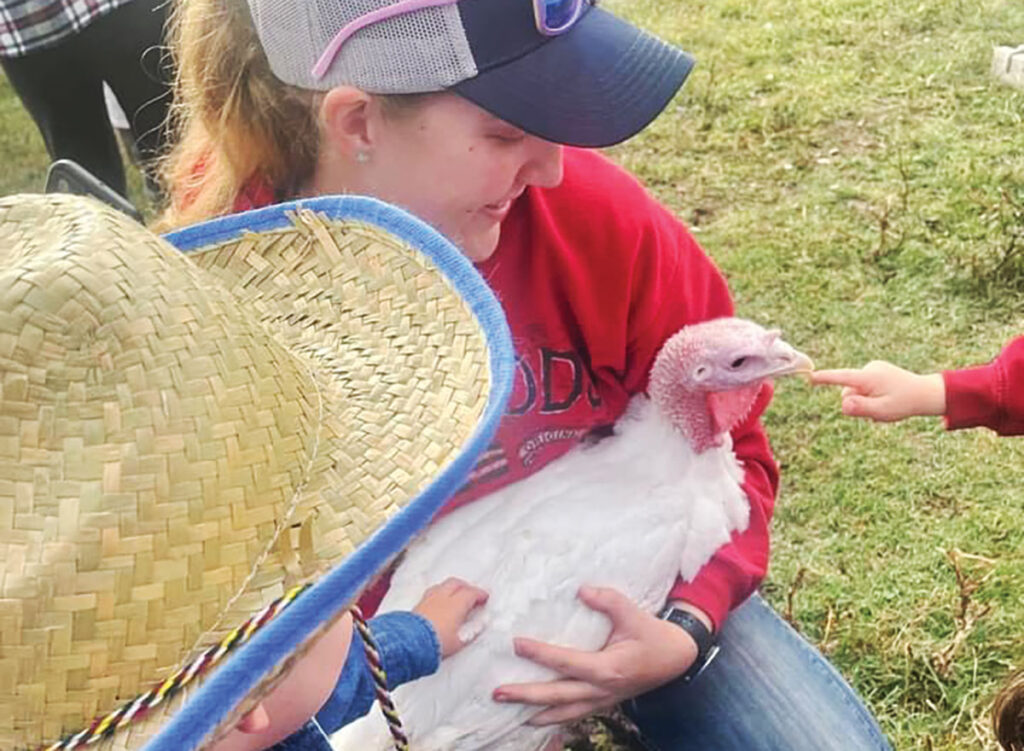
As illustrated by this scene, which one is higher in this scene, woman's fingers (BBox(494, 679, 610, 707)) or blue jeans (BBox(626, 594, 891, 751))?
woman's fingers (BBox(494, 679, 610, 707))

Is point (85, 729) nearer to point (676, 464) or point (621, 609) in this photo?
point (621, 609)

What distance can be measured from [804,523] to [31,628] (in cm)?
210

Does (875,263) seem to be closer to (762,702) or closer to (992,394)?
(992,394)

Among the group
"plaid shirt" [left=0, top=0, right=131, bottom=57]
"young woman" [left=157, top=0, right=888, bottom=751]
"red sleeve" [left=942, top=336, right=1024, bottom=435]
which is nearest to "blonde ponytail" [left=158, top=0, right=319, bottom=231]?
"young woman" [left=157, top=0, right=888, bottom=751]

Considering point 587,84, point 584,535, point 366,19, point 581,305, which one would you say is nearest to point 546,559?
point 584,535

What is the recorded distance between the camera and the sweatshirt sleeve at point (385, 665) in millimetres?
1371

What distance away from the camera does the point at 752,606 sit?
1.89m

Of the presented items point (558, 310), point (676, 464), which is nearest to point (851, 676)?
point (676, 464)

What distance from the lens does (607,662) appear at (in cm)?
165

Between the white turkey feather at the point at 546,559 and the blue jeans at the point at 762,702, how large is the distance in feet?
0.53

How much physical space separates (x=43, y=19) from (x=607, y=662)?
194cm

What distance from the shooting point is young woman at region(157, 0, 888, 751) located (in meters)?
1.46

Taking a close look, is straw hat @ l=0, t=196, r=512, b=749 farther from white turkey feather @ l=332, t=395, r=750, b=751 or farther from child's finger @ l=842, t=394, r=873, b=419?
child's finger @ l=842, t=394, r=873, b=419

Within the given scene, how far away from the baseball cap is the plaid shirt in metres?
1.40
